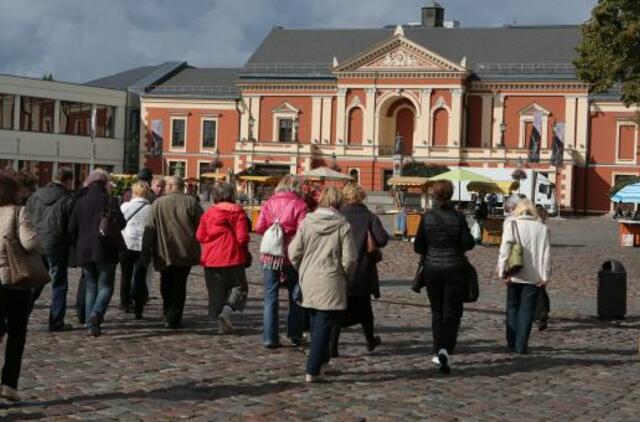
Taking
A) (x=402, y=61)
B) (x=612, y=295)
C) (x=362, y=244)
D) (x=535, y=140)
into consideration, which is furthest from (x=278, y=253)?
(x=402, y=61)

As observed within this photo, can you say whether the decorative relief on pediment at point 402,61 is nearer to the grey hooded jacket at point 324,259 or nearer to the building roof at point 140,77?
the building roof at point 140,77

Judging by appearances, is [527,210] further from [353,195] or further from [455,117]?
[455,117]

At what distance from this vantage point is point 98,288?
447 inches

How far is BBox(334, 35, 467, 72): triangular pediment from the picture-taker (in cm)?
6612

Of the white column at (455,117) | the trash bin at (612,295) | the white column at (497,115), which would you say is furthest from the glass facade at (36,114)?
the trash bin at (612,295)

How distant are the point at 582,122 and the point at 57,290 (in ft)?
187

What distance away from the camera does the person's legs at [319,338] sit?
9.03 meters

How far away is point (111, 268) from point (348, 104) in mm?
58135

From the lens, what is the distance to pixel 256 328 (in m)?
12.4

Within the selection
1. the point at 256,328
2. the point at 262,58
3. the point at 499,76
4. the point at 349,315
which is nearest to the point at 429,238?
the point at 349,315

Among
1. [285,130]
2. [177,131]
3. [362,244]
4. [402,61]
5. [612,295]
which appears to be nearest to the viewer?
[362,244]

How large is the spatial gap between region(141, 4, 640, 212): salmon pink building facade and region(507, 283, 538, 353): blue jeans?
50.3 metres

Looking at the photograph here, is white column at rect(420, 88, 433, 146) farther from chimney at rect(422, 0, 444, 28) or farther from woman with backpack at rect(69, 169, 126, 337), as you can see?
woman with backpack at rect(69, 169, 126, 337)

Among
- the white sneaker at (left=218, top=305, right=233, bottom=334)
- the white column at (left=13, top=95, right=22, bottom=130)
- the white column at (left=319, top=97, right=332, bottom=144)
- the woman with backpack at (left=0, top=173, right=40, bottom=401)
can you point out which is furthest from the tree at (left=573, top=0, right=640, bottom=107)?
the white column at (left=13, top=95, right=22, bottom=130)
